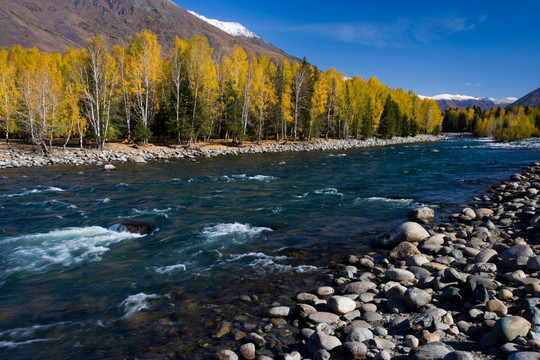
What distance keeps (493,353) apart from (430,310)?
1076 millimetres

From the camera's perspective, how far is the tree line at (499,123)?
7362cm

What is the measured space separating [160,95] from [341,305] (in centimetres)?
4058

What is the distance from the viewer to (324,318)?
538cm

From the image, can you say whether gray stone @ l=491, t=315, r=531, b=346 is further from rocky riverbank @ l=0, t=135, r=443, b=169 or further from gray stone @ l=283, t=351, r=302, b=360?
rocky riverbank @ l=0, t=135, r=443, b=169

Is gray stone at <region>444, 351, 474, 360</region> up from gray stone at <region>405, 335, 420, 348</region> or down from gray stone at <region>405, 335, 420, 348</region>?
up

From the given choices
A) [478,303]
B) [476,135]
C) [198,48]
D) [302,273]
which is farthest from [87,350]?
[476,135]

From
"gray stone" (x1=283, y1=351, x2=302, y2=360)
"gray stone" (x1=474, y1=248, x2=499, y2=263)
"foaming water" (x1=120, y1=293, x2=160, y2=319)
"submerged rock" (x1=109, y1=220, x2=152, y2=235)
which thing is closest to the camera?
"gray stone" (x1=283, y1=351, x2=302, y2=360)

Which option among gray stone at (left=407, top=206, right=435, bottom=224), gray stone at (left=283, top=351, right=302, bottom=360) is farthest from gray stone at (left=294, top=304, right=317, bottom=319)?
gray stone at (left=407, top=206, right=435, bottom=224)

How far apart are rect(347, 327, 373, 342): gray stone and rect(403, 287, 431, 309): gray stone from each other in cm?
122

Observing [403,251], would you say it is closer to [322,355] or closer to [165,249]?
[322,355]

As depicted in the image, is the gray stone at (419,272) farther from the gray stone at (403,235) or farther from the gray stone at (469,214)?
the gray stone at (469,214)

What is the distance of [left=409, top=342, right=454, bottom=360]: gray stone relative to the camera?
387 centimetres

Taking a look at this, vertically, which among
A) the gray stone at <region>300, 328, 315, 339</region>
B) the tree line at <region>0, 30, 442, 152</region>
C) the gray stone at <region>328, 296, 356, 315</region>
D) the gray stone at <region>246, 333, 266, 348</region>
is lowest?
the gray stone at <region>246, 333, 266, 348</region>

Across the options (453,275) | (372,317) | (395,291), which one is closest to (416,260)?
(453,275)
